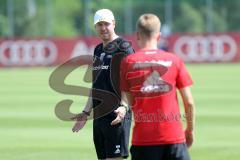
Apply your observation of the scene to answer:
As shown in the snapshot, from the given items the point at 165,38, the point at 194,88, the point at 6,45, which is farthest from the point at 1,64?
the point at 194,88

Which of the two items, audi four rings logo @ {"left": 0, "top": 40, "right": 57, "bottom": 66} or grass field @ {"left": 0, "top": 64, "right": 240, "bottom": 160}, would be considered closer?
grass field @ {"left": 0, "top": 64, "right": 240, "bottom": 160}

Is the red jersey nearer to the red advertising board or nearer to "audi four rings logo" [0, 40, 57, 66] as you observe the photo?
the red advertising board

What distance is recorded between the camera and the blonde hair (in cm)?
718

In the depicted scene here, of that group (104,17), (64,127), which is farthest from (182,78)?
(64,127)

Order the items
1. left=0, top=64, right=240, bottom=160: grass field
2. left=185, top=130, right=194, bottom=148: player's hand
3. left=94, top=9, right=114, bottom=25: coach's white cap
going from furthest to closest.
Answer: left=0, top=64, right=240, bottom=160: grass field < left=94, top=9, right=114, bottom=25: coach's white cap < left=185, top=130, right=194, bottom=148: player's hand

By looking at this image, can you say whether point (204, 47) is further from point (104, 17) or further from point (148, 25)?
point (148, 25)

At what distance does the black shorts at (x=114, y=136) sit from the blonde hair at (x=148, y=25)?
2.43 m

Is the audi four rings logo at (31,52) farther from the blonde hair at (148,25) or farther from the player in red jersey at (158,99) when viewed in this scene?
the blonde hair at (148,25)

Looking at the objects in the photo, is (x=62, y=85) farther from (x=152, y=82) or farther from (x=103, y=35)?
(x=152, y=82)

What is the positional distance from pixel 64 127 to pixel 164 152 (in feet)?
36.1

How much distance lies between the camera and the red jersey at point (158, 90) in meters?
7.32

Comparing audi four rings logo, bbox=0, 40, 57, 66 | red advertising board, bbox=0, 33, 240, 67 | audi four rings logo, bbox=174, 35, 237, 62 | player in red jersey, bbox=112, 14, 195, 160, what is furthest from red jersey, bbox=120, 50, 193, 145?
audi four rings logo, bbox=0, 40, 57, 66

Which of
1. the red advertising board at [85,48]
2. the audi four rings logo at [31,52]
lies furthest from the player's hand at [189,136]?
the audi four rings logo at [31,52]

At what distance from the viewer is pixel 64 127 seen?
59.9 ft
